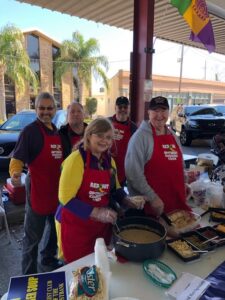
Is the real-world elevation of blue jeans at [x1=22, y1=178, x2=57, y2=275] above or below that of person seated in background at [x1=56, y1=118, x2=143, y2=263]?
below

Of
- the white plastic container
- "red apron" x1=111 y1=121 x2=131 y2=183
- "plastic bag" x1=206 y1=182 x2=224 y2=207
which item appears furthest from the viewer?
"red apron" x1=111 y1=121 x2=131 y2=183

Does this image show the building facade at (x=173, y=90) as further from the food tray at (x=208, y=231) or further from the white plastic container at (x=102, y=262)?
the white plastic container at (x=102, y=262)

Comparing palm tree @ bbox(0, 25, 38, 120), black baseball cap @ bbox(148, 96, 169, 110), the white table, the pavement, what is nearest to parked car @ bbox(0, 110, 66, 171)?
the pavement

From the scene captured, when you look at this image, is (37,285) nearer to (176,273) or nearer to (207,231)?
(176,273)

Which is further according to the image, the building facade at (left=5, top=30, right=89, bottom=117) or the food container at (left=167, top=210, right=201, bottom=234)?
the building facade at (left=5, top=30, right=89, bottom=117)

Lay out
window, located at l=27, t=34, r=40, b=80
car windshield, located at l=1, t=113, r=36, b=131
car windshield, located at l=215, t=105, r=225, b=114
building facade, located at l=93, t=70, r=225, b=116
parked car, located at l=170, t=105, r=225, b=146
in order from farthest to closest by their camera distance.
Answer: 1. building facade, located at l=93, t=70, r=225, b=116
2. window, located at l=27, t=34, r=40, b=80
3. car windshield, located at l=215, t=105, r=225, b=114
4. parked car, located at l=170, t=105, r=225, b=146
5. car windshield, located at l=1, t=113, r=36, b=131

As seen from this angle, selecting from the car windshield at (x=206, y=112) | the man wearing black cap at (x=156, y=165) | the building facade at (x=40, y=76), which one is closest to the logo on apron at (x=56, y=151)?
the man wearing black cap at (x=156, y=165)

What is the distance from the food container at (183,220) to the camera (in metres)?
1.71

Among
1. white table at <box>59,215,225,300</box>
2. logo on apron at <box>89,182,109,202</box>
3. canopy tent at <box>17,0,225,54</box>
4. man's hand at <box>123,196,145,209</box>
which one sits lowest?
white table at <box>59,215,225,300</box>

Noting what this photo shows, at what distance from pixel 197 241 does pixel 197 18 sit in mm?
2635

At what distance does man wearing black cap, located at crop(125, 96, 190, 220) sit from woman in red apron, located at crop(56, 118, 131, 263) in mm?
299

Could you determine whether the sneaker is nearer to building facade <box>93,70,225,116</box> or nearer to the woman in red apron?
the woman in red apron

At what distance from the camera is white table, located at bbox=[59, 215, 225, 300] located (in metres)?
A: 1.21

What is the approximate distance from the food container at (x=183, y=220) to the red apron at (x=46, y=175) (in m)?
1.03
